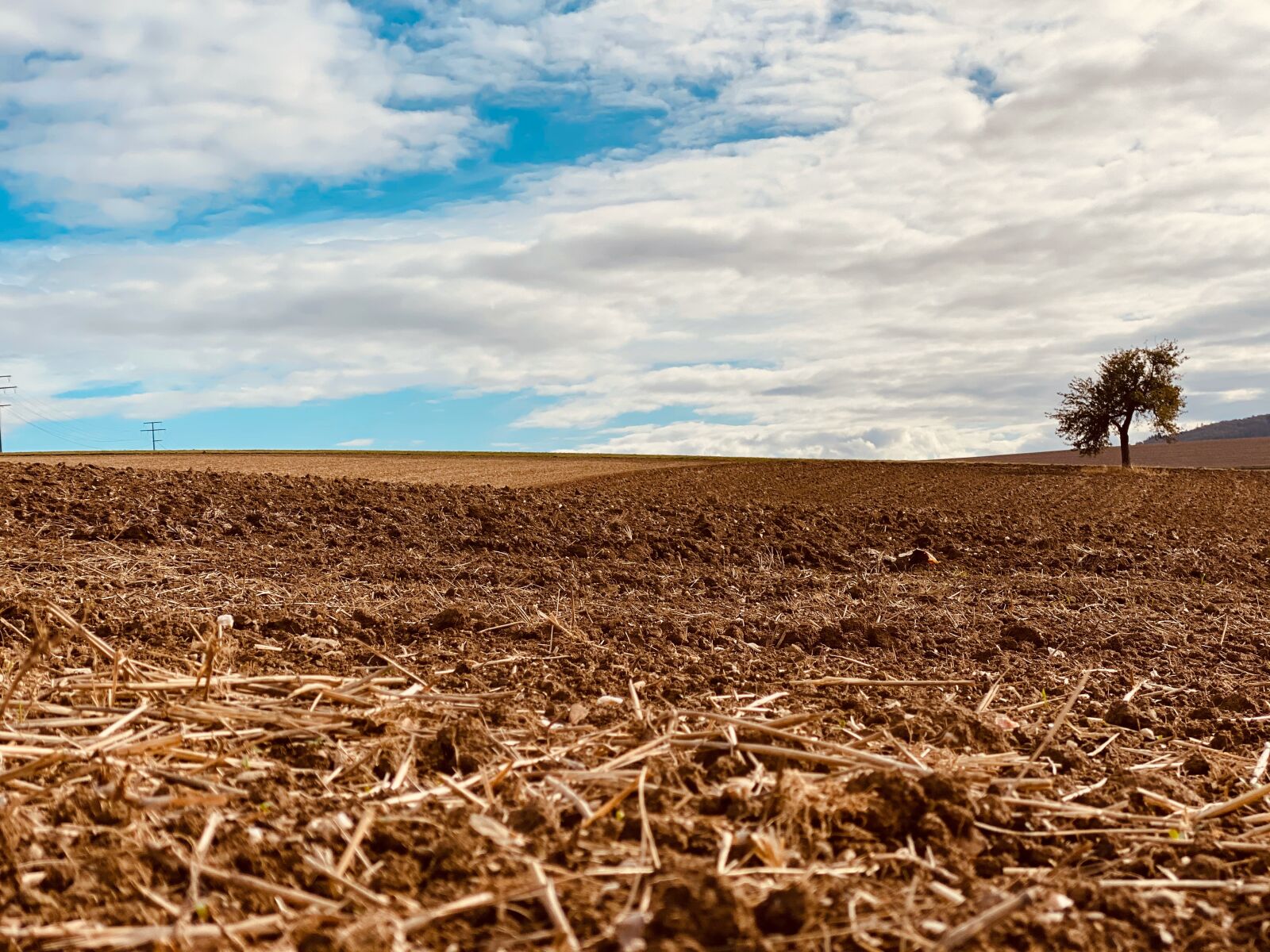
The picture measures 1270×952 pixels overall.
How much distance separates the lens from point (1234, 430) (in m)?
126

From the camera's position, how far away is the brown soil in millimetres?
3043

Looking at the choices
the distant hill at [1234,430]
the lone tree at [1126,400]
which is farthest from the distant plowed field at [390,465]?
the distant hill at [1234,430]

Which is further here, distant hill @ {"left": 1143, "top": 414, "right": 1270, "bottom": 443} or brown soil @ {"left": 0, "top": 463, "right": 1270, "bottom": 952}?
distant hill @ {"left": 1143, "top": 414, "right": 1270, "bottom": 443}

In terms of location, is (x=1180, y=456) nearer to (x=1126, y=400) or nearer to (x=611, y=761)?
(x=1126, y=400)

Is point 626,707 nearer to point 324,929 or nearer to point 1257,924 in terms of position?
point 324,929

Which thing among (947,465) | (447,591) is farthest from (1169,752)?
(947,465)

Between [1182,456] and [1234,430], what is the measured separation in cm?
6848

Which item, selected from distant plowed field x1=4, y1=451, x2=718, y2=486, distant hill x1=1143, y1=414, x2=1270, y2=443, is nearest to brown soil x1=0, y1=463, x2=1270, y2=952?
distant plowed field x1=4, y1=451, x2=718, y2=486

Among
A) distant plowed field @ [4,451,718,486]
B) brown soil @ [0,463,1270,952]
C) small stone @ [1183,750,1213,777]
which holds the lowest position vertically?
small stone @ [1183,750,1213,777]

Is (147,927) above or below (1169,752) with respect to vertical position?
above

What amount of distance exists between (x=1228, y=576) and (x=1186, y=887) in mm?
10977

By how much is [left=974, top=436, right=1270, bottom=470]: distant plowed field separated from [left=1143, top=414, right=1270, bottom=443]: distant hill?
44284 millimetres

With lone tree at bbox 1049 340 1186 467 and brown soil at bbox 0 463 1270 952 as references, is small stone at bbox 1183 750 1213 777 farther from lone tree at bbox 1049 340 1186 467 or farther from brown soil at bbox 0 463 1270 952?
lone tree at bbox 1049 340 1186 467

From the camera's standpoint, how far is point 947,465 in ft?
156
